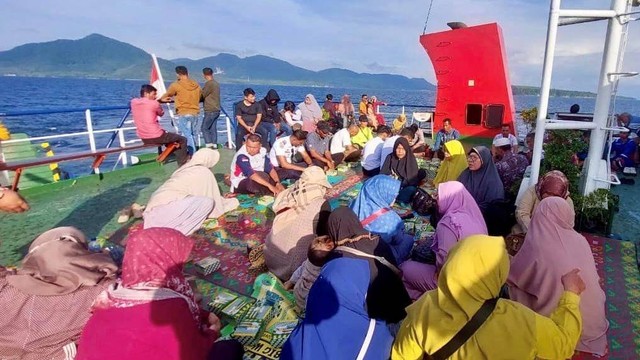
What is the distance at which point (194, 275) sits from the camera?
3277 mm

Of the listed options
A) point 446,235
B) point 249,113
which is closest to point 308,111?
point 249,113

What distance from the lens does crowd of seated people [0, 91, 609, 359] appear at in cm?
154

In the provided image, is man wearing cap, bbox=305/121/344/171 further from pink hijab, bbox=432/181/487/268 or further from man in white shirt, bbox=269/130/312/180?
pink hijab, bbox=432/181/487/268

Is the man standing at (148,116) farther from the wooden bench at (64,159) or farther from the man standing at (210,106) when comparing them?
the man standing at (210,106)

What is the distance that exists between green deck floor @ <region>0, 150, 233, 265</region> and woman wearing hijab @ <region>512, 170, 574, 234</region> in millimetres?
4169

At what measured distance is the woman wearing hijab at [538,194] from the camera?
3293mm

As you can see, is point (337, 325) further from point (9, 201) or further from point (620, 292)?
point (620, 292)

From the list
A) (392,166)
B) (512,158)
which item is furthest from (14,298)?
(512,158)

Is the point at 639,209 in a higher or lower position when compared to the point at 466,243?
lower

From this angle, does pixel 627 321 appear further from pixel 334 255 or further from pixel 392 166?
pixel 392 166

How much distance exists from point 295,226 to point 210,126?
512 cm

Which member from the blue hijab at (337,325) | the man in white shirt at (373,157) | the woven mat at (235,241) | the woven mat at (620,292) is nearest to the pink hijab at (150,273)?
the blue hijab at (337,325)

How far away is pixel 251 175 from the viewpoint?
17.5 ft

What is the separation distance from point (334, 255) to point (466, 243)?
36.6 inches
